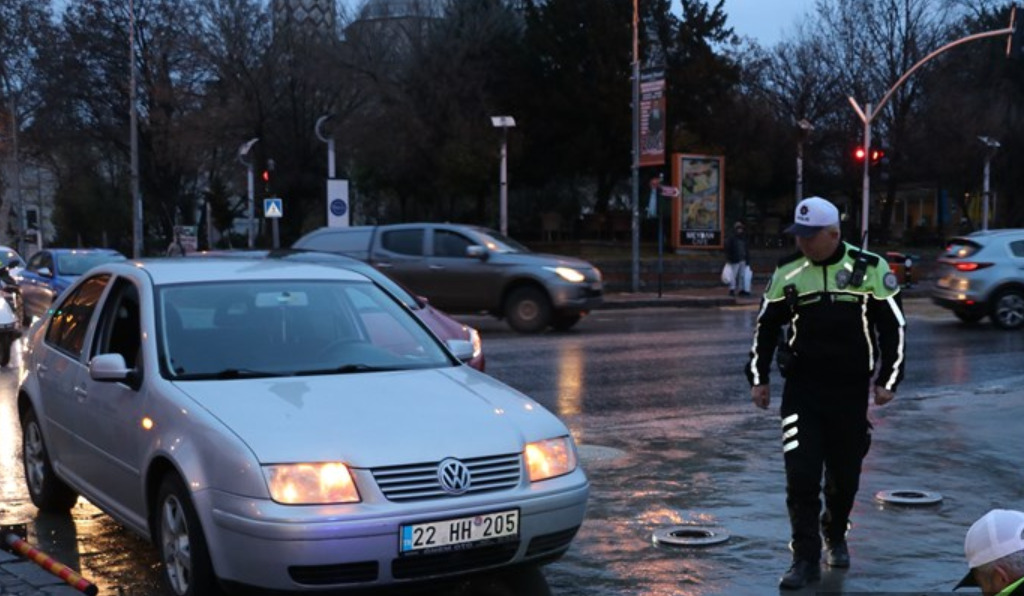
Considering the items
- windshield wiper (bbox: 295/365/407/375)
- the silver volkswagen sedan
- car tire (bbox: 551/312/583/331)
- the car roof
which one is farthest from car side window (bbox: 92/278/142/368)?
car tire (bbox: 551/312/583/331)

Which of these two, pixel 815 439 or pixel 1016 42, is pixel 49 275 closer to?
pixel 815 439

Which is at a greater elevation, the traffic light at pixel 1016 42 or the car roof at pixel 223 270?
the traffic light at pixel 1016 42

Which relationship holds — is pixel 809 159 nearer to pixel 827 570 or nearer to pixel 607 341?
pixel 607 341

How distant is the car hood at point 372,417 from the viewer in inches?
187

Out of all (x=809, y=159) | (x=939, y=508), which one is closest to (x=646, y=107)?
(x=809, y=159)

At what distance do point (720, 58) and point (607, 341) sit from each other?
99.2 ft

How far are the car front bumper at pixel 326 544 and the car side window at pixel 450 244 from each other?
47.6 ft

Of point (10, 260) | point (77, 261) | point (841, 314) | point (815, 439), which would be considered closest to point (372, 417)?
point (815, 439)

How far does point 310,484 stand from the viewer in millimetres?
4641

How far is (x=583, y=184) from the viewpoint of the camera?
54094 mm

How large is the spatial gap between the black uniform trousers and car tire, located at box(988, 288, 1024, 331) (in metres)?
14.9

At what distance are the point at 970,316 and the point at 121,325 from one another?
16.6 m

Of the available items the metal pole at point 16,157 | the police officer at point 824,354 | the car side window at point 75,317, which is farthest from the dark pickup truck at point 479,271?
the metal pole at point 16,157

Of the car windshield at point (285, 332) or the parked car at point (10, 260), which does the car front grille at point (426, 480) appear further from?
the parked car at point (10, 260)
